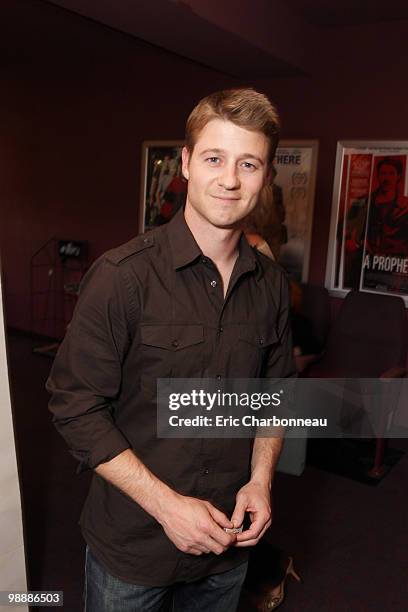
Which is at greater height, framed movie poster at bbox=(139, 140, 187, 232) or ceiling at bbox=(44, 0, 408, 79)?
ceiling at bbox=(44, 0, 408, 79)

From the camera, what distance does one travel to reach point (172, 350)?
1222mm

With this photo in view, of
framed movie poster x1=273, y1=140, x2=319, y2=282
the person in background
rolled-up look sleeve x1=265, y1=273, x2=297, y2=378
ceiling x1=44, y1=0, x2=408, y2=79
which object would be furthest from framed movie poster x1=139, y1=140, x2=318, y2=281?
rolled-up look sleeve x1=265, y1=273, x2=297, y2=378

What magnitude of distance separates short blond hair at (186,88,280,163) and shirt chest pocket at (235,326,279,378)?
41 centimetres

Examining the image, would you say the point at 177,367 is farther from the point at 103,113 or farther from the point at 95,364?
the point at 103,113

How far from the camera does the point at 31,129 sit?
225 inches

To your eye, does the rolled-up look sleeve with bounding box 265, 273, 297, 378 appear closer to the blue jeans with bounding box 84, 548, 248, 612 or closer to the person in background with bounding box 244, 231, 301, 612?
the blue jeans with bounding box 84, 548, 248, 612

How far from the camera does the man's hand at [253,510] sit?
1.24 m

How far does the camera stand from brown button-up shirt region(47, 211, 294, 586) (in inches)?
45.6

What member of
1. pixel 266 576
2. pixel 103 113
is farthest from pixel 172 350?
pixel 103 113

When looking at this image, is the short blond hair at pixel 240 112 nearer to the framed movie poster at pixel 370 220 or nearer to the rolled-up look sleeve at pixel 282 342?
the rolled-up look sleeve at pixel 282 342

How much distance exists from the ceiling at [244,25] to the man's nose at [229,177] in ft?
6.02

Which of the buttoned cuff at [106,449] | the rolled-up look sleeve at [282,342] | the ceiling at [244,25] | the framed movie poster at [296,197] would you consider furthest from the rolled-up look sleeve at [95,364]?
the framed movie poster at [296,197]

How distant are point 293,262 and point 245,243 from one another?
3007 millimetres

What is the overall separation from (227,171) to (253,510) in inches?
30.1
